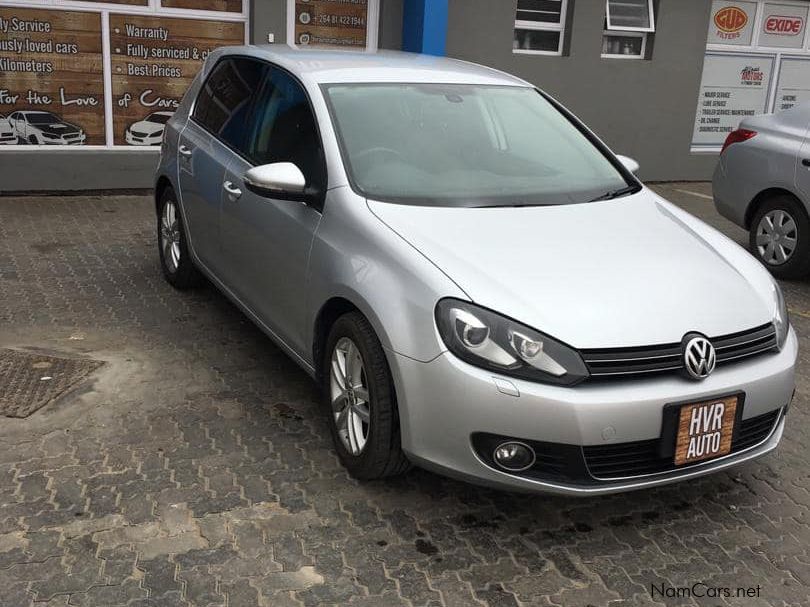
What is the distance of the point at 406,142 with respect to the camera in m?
4.05

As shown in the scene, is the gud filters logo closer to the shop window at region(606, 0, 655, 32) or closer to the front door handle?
the shop window at region(606, 0, 655, 32)

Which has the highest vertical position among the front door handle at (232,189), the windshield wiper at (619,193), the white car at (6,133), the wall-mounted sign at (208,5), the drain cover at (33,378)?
the wall-mounted sign at (208,5)

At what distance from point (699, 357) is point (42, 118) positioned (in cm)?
778

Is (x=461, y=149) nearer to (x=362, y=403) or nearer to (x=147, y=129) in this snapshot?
(x=362, y=403)

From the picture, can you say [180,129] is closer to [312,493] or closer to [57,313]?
[57,313]

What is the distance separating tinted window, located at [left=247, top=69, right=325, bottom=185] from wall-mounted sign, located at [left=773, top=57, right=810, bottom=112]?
32.7 feet

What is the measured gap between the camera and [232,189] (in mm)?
4590

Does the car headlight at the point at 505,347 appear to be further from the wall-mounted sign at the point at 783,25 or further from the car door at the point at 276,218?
the wall-mounted sign at the point at 783,25

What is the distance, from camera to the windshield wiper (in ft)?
13.5

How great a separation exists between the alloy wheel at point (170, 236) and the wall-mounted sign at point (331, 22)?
427 cm

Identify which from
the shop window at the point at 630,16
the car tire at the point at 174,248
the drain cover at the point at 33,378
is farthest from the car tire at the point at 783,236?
the drain cover at the point at 33,378

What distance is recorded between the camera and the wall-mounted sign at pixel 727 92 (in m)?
11.8

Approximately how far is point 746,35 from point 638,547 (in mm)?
10452

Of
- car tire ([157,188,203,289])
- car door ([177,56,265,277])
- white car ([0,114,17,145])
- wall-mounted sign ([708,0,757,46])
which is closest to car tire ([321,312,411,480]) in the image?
car door ([177,56,265,277])
